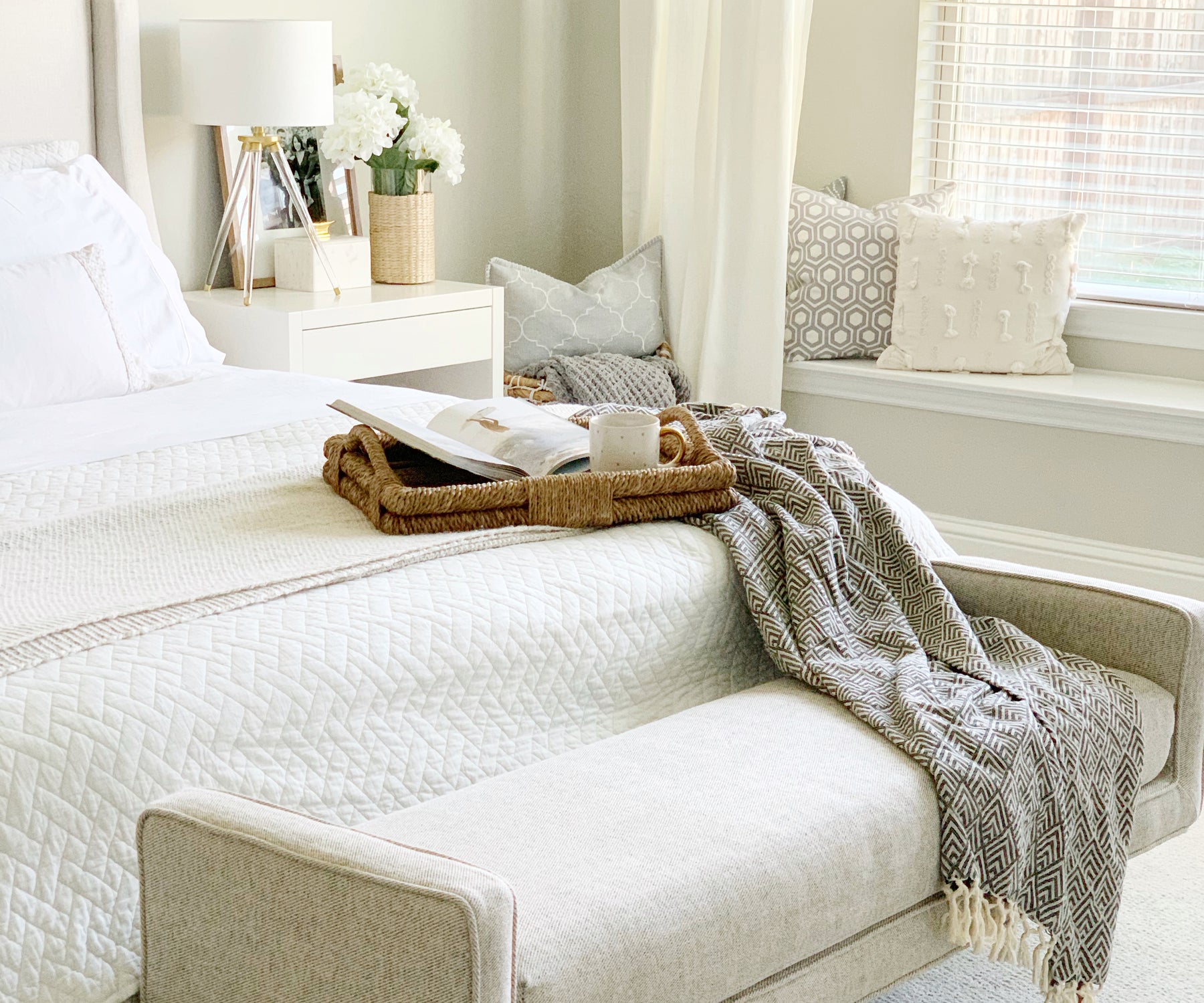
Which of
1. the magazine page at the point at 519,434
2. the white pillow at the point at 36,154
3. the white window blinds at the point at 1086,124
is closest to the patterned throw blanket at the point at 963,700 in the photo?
the magazine page at the point at 519,434

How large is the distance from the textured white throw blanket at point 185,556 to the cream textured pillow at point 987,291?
2.16m

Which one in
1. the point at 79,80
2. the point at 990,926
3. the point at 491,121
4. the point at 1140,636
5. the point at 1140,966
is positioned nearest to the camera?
the point at 990,926

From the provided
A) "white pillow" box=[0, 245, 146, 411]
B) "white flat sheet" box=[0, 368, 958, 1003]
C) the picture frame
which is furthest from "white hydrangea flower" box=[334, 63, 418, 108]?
"white flat sheet" box=[0, 368, 958, 1003]

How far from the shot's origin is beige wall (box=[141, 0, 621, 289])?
3.57 m

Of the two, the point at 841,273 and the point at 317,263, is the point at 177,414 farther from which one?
the point at 841,273

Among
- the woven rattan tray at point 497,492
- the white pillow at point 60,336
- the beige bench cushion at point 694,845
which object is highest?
the white pillow at point 60,336

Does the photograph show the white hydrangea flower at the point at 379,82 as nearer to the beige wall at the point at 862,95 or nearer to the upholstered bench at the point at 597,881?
the beige wall at the point at 862,95

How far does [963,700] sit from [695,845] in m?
0.51

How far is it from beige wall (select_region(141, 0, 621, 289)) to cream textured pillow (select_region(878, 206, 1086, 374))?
1.09 meters

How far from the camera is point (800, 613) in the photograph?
188 cm

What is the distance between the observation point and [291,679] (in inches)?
57.6

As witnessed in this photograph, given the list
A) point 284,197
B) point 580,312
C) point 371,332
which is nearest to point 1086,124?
point 580,312

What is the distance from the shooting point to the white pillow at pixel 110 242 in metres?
2.68

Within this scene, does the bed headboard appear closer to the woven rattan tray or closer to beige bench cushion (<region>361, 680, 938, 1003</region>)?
the woven rattan tray
